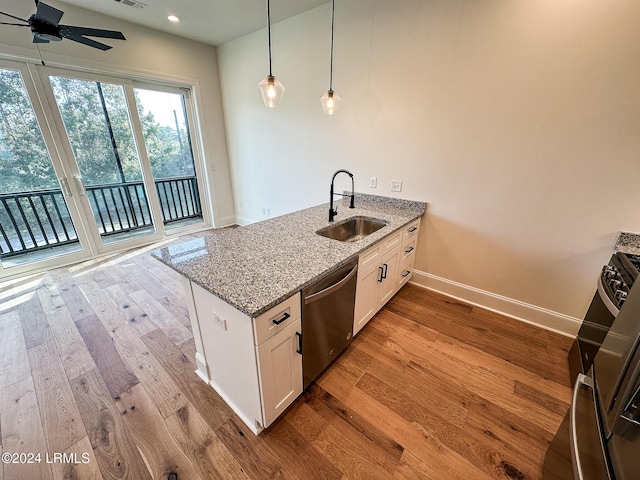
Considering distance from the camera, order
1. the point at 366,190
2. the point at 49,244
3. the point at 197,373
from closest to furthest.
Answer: the point at 197,373
the point at 366,190
the point at 49,244

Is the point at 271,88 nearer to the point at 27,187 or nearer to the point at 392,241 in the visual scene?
the point at 392,241

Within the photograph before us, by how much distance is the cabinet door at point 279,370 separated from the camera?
119 centimetres

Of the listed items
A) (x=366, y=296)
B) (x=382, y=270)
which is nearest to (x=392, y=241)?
(x=382, y=270)

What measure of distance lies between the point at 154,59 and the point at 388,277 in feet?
13.6

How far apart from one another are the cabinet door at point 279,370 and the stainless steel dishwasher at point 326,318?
0.20ft

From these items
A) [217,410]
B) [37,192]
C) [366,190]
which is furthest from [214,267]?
[37,192]

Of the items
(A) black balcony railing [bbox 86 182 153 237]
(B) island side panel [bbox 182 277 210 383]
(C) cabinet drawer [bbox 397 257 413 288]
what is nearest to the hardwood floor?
(B) island side panel [bbox 182 277 210 383]

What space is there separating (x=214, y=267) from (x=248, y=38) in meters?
3.58

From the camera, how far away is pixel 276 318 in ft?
3.76

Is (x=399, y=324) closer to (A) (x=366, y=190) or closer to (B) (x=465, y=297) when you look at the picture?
(B) (x=465, y=297)

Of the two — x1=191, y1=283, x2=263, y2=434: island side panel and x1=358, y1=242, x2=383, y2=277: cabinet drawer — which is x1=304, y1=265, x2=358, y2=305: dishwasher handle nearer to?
x1=358, y1=242, x2=383, y2=277: cabinet drawer

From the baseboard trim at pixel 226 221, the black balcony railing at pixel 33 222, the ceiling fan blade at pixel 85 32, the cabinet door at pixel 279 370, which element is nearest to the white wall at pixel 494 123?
the ceiling fan blade at pixel 85 32

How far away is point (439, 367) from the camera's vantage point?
181cm

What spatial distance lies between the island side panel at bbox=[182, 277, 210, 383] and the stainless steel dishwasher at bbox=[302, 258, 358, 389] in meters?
0.66
